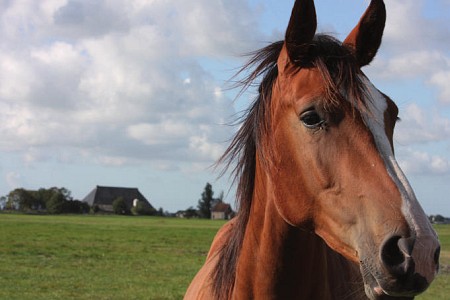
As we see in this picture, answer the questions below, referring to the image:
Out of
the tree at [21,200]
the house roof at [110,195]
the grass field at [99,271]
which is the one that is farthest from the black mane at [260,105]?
the house roof at [110,195]

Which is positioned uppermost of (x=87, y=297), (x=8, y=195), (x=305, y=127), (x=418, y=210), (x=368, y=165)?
(x=8, y=195)

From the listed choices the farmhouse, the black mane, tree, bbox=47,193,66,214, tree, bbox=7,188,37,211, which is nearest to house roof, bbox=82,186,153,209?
the farmhouse

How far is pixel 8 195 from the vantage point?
109750mm

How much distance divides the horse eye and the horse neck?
1.52 feet

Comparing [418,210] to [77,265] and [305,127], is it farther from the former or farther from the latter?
[77,265]

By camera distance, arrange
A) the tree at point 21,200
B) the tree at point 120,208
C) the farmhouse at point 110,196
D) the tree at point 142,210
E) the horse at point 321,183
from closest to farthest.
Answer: the horse at point 321,183
the tree at point 21,200
the tree at point 142,210
the tree at point 120,208
the farmhouse at point 110,196

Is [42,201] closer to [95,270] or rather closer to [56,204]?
[56,204]

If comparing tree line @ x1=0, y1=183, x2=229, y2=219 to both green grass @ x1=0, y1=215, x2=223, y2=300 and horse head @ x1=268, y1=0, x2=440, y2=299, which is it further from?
horse head @ x1=268, y1=0, x2=440, y2=299

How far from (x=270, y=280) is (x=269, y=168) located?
574mm

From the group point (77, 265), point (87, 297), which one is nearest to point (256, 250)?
point (87, 297)

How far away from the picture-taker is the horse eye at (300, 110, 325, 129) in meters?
2.62

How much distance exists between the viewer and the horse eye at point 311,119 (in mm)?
2615

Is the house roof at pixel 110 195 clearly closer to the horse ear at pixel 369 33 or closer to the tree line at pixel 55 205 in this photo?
the tree line at pixel 55 205

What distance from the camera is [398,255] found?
2180 millimetres
